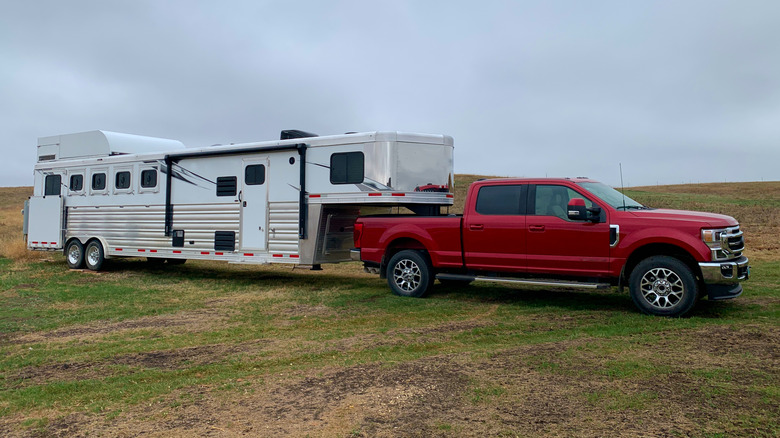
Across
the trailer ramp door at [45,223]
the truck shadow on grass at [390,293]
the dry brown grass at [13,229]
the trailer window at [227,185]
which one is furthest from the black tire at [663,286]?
the dry brown grass at [13,229]

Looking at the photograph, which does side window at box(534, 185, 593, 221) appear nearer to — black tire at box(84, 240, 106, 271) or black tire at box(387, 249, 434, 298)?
black tire at box(387, 249, 434, 298)

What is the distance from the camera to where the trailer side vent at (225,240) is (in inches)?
508

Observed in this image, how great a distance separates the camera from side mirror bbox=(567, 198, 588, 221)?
8.64 metres

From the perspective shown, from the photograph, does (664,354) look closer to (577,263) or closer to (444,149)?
(577,263)

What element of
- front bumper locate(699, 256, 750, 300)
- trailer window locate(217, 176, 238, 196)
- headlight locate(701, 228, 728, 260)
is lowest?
front bumper locate(699, 256, 750, 300)

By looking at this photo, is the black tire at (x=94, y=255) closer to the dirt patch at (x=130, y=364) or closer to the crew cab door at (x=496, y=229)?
the dirt patch at (x=130, y=364)

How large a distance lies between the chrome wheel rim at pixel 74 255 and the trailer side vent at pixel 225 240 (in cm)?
523

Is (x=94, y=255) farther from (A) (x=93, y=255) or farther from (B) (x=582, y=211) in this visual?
(B) (x=582, y=211)

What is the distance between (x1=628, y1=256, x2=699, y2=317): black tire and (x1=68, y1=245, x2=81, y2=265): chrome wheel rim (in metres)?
13.8

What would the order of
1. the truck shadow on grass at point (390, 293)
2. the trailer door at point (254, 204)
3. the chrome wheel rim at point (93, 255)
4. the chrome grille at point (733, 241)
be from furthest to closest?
the chrome wheel rim at point (93, 255) < the trailer door at point (254, 204) < the truck shadow on grass at point (390, 293) < the chrome grille at point (733, 241)

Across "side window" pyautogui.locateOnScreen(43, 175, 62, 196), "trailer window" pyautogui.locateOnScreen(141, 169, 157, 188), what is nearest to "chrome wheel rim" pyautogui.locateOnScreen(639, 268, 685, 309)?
"trailer window" pyautogui.locateOnScreen(141, 169, 157, 188)

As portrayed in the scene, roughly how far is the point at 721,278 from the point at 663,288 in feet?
2.30

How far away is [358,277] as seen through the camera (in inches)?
552

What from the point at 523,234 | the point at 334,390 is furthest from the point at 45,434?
the point at 523,234
